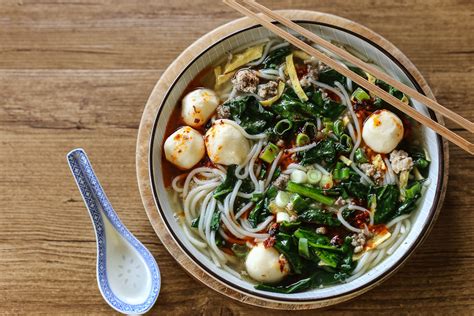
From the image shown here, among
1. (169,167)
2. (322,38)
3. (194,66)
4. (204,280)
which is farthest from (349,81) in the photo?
(204,280)

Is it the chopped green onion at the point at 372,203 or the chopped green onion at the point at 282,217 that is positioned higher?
the chopped green onion at the point at 372,203

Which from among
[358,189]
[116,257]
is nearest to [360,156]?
[358,189]

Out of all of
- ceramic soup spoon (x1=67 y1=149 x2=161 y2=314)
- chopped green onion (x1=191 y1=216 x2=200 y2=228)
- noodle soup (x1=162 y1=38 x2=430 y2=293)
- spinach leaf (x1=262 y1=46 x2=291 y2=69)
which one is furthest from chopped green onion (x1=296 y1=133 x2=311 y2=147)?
ceramic soup spoon (x1=67 y1=149 x2=161 y2=314)

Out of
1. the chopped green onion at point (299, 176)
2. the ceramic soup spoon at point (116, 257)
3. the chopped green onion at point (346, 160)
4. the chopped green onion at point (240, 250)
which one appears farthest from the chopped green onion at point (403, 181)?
the ceramic soup spoon at point (116, 257)

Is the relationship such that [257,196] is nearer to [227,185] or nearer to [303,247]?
[227,185]

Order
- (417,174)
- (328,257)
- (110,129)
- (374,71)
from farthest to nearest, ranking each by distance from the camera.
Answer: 1. (110,129)
2. (417,174)
3. (328,257)
4. (374,71)

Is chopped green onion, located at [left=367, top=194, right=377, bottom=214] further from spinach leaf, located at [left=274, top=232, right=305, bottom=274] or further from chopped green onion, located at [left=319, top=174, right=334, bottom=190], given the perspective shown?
spinach leaf, located at [left=274, top=232, right=305, bottom=274]

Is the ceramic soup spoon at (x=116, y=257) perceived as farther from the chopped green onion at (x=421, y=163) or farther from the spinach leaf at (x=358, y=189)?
the chopped green onion at (x=421, y=163)
